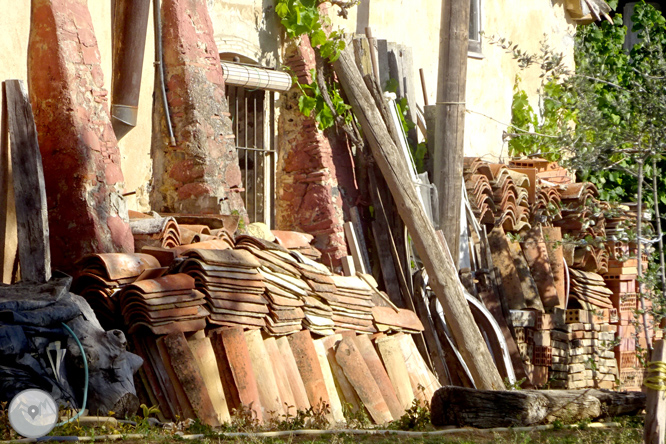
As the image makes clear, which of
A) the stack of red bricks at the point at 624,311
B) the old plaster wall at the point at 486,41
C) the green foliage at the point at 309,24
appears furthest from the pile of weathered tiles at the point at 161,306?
the stack of red bricks at the point at 624,311

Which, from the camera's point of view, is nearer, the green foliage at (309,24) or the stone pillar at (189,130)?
the stone pillar at (189,130)

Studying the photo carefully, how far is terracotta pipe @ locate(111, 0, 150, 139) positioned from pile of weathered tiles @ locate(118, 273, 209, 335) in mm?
1649

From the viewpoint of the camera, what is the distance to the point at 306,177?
8.52m

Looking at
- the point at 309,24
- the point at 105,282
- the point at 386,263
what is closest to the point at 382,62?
the point at 309,24

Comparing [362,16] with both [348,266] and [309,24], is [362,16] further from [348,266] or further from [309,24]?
[348,266]

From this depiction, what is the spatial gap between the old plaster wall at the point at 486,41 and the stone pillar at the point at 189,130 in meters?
2.25

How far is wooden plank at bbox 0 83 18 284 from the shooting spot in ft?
18.9

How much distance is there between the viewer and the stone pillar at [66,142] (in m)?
5.93

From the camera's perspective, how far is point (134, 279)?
5777 mm

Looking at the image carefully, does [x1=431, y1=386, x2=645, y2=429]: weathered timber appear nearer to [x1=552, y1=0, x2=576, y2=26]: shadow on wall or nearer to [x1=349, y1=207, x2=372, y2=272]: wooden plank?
[x1=349, y1=207, x2=372, y2=272]: wooden plank

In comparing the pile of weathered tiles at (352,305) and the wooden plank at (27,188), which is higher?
the wooden plank at (27,188)

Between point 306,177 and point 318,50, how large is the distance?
1267 millimetres

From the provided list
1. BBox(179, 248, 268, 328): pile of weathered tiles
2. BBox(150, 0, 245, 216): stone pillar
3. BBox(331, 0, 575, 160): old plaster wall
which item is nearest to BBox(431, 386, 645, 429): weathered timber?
BBox(179, 248, 268, 328): pile of weathered tiles

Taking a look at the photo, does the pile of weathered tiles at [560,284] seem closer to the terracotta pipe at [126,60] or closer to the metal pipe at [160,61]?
the metal pipe at [160,61]
